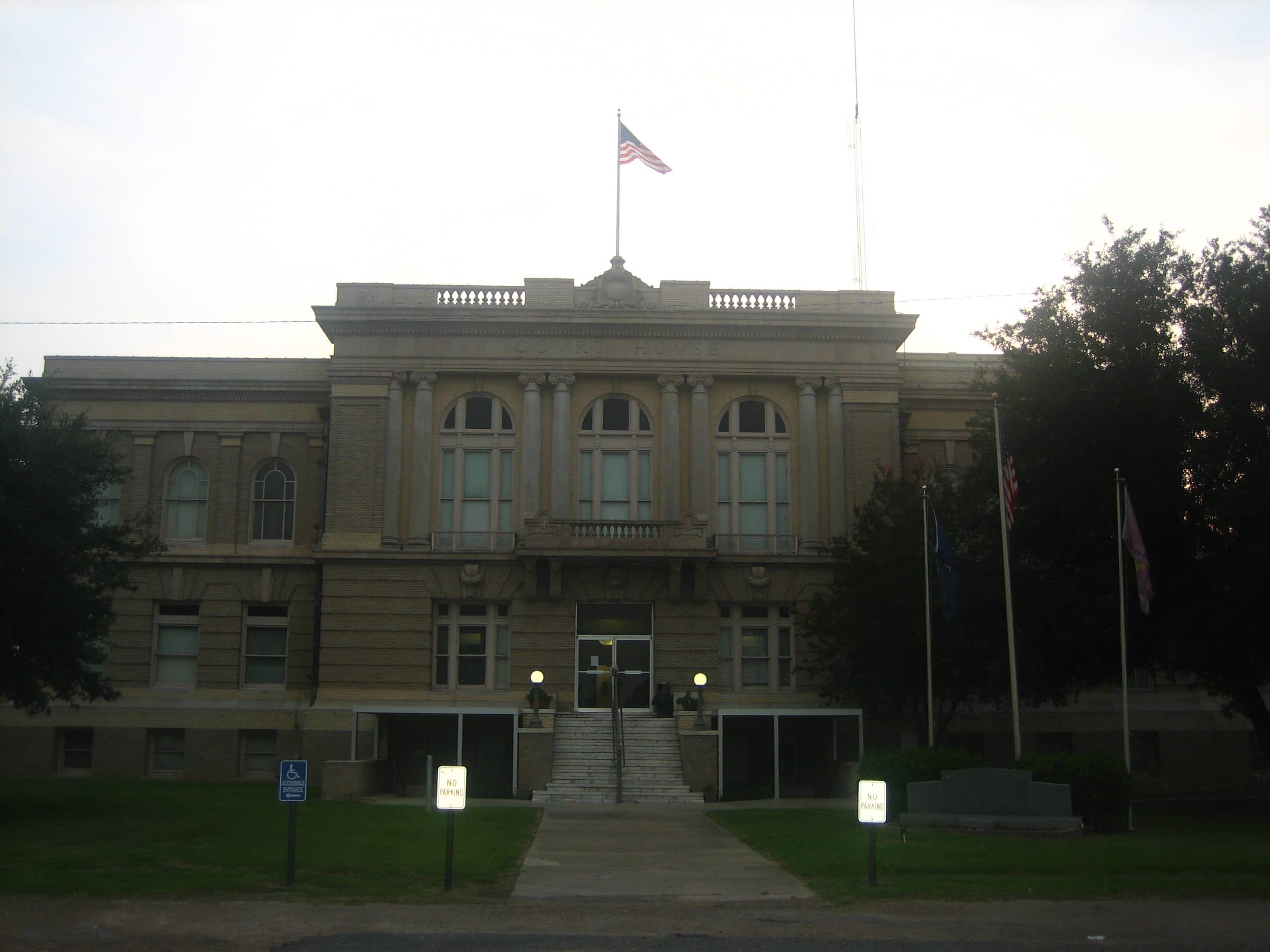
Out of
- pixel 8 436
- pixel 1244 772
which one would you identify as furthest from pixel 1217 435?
pixel 8 436

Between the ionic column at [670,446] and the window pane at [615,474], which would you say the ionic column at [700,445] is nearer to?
the ionic column at [670,446]

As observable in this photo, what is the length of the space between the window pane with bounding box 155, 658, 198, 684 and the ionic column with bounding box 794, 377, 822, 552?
1958 cm

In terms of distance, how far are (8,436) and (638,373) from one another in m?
19.6

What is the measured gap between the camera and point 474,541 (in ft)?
128

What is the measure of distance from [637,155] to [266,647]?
19.5 meters

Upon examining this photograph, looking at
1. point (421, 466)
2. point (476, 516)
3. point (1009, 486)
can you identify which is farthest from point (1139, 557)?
point (421, 466)

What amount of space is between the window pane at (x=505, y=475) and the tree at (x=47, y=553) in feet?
46.3

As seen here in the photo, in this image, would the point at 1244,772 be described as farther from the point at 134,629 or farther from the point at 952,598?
the point at 134,629

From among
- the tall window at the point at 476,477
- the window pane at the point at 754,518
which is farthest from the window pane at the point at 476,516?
the window pane at the point at 754,518

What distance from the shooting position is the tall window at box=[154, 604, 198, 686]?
40.4 metres

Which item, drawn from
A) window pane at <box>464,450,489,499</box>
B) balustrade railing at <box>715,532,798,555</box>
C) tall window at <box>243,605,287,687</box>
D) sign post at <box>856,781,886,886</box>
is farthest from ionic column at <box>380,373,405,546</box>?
sign post at <box>856,781,886,886</box>

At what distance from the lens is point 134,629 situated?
40.2m

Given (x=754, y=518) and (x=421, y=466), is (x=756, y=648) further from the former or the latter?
(x=421, y=466)

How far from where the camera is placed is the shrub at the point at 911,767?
82.1 feet
